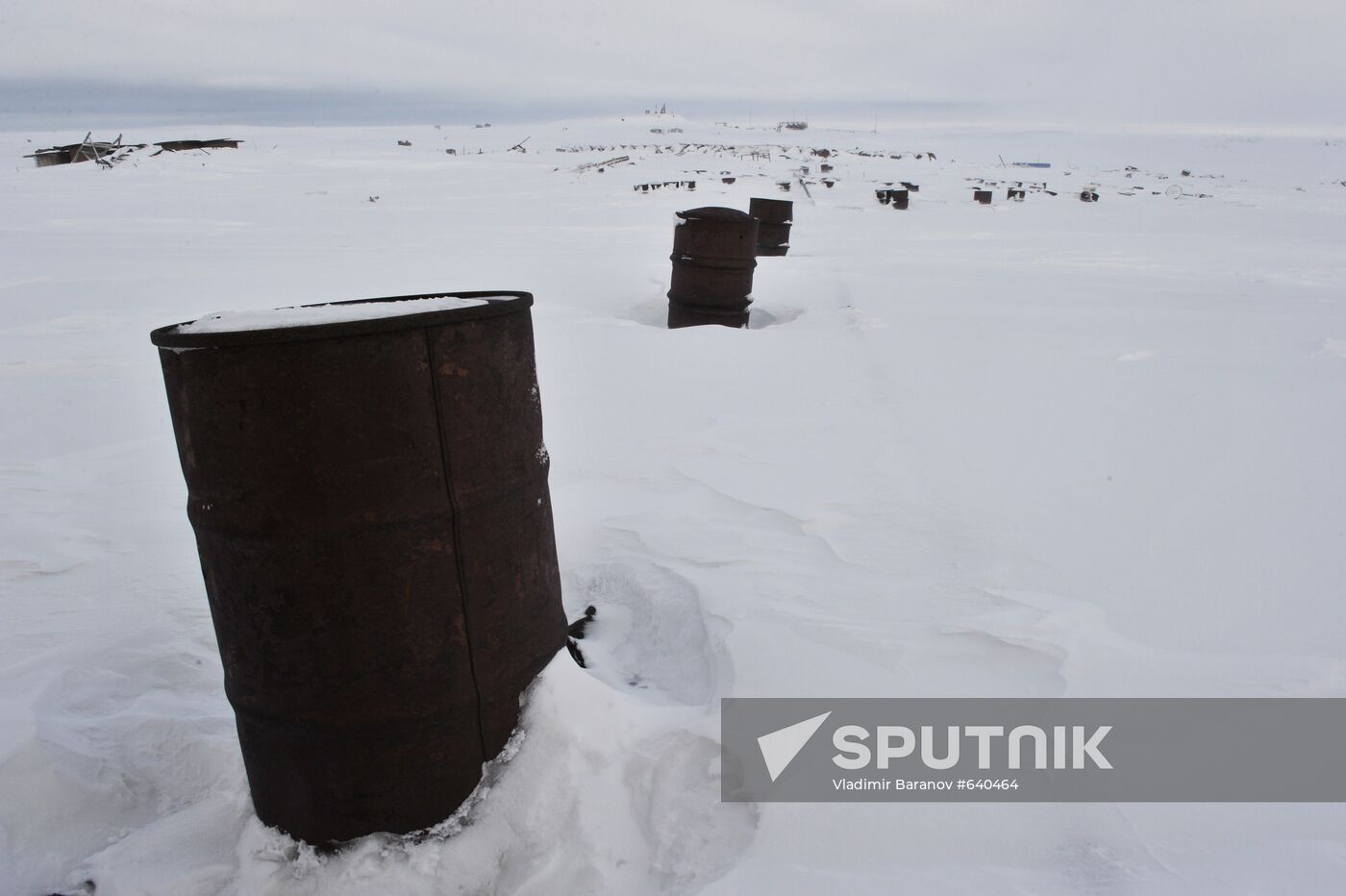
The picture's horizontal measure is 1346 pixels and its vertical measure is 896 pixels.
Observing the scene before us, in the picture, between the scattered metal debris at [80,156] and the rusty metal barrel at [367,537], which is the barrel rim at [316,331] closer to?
the rusty metal barrel at [367,537]

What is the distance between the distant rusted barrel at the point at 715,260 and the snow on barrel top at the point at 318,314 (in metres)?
5.21

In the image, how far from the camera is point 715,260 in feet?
23.4

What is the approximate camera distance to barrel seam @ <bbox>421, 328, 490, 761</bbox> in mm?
1786

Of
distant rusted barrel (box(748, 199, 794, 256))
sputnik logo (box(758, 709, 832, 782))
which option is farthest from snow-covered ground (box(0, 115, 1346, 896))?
distant rusted barrel (box(748, 199, 794, 256))

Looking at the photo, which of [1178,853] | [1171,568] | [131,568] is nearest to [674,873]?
[1178,853]

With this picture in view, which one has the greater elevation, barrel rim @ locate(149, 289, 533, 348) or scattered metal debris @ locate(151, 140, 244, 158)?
scattered metal debris @ locate(151, 140, 244, 158)

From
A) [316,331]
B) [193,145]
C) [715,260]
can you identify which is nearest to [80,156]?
[193,145]

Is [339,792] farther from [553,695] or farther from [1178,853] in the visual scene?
[1178,853]

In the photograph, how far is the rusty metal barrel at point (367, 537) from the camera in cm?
172

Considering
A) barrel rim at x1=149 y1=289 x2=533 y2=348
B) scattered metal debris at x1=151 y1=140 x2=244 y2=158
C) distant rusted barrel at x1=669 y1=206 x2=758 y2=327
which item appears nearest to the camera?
barrel rim at x1=149 y1=289 x2=533 y2=348

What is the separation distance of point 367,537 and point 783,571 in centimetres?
156

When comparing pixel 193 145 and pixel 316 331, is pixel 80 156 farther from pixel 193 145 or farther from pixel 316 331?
pixel 316 331

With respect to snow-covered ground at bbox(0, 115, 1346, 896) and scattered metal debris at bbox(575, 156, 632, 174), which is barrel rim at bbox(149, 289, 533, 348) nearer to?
snow-covered ground at bbox(0, 115, 1346, 896)

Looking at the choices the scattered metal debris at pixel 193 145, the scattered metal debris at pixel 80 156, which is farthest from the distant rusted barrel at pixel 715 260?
the scattered metal debris at pixel 193 145
